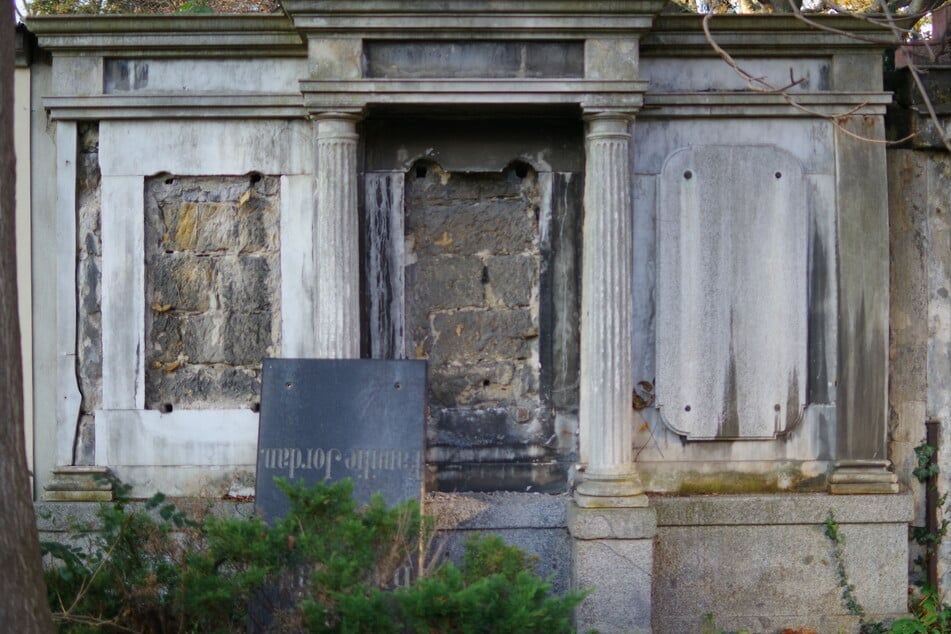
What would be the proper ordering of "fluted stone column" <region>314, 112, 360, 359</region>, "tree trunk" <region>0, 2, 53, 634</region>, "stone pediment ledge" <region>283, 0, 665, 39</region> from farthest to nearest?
"fluted stone column" <region>314, 112, 360, 359</region> < "stone pediment ledge" <region>283, 0, 665, 39</region> < "tree trunk" <region>0, 2, 53, 634</region>

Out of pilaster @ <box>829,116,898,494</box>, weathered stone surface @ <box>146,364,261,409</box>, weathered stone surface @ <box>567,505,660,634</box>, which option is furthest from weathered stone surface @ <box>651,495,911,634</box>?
weathered stone surface @ <box>146,364,261,409</box>

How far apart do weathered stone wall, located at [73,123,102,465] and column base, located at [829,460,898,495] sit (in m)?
4.65

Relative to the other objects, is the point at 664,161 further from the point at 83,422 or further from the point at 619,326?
the point at 83,422

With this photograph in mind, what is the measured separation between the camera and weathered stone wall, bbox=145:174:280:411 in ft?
22.5

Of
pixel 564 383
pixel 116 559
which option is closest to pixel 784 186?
pixel 564 383

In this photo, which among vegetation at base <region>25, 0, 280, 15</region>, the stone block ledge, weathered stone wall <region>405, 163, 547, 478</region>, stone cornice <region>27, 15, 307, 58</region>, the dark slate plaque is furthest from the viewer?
vegetation at base <region>25, 0, 280, 15</region>

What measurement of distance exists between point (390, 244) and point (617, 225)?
146 centimetres

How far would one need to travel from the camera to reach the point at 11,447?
430cm

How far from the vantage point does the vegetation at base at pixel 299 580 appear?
4.44 meters

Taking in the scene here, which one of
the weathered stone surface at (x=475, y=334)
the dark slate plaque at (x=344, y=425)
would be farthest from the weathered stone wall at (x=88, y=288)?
the weathered stone surface at (x=475, y=334)

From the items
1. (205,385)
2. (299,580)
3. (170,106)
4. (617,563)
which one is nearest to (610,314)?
(617,563)

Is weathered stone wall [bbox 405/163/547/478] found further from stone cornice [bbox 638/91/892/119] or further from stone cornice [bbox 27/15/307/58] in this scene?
stone cornice [bbox 27/15/307/58]

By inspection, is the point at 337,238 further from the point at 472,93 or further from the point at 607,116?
the point at 607,116

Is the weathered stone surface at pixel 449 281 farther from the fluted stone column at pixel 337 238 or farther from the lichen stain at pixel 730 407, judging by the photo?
the lichen stain at pixel 730 407
